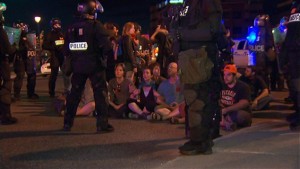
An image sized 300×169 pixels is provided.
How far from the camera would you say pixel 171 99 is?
9492 mm

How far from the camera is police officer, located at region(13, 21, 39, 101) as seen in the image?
1194 centimetres

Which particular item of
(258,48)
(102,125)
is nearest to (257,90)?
(258,48)

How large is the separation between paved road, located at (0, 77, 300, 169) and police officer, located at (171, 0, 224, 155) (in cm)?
26

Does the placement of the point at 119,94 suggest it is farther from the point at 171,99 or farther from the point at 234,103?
the point at 234,103

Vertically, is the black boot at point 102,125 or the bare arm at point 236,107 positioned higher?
the bare arm at point 236,107

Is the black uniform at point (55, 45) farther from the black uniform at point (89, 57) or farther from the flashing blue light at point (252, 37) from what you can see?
the black uniform at point (89, 57)

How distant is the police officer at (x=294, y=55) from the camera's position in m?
7.00

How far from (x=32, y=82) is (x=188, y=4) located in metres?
8.24

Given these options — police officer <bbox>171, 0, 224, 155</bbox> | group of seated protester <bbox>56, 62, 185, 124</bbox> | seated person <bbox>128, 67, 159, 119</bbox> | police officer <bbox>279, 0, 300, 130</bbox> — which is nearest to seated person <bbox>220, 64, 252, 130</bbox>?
police officer <bbox>279, 0, 300, 130</bbox>

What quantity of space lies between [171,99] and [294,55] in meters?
2.99

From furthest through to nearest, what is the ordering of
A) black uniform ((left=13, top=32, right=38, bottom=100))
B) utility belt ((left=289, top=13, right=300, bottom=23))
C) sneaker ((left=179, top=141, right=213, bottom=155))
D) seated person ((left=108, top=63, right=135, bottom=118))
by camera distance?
black uniform ((left=13, top=32, right=38, bottom=100)) < seated person ((left=108, top=63, right=135, bottom=118)) < utility belt ((left=289, top=13, right=300, bottom=23)) < sneaker ((left=179, top=141, right=213, bottom=155))

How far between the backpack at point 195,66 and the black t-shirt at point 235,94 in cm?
265

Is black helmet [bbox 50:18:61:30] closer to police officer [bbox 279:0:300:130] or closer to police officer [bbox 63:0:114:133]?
police officer [bbox 63:0:114:133]

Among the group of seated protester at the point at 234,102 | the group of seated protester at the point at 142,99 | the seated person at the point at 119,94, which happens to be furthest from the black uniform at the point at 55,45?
the group of seated protester at the point at 234,102
